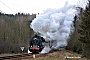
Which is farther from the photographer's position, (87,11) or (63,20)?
(63,20)

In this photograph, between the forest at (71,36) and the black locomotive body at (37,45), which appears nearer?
the forest at (71,36)

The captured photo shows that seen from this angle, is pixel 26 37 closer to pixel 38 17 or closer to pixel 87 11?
pixel 38 17

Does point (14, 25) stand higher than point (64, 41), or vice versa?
point (14, 25)

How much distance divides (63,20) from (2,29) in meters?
21.7

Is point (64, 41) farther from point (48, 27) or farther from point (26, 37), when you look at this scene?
point (26, 37)

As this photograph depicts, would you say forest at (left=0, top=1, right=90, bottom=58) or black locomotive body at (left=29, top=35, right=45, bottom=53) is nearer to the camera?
forest at (left=0, top=1, right=90, bottom=58)

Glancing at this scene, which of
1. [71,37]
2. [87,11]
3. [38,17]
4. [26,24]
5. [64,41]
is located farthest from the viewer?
[26,24]

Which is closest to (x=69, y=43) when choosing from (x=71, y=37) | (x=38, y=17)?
(x=71, y=37)

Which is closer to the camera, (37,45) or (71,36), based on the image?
(37,45)

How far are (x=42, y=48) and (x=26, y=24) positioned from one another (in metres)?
42.4

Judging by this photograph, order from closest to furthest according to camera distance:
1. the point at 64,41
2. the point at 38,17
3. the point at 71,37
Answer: the point at 38,17, the point at 64,41, the point at 71,37

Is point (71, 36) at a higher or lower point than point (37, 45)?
higher

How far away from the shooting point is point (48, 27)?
1566 inches

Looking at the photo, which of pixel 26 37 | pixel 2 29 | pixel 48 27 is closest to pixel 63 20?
pixel 48 27
